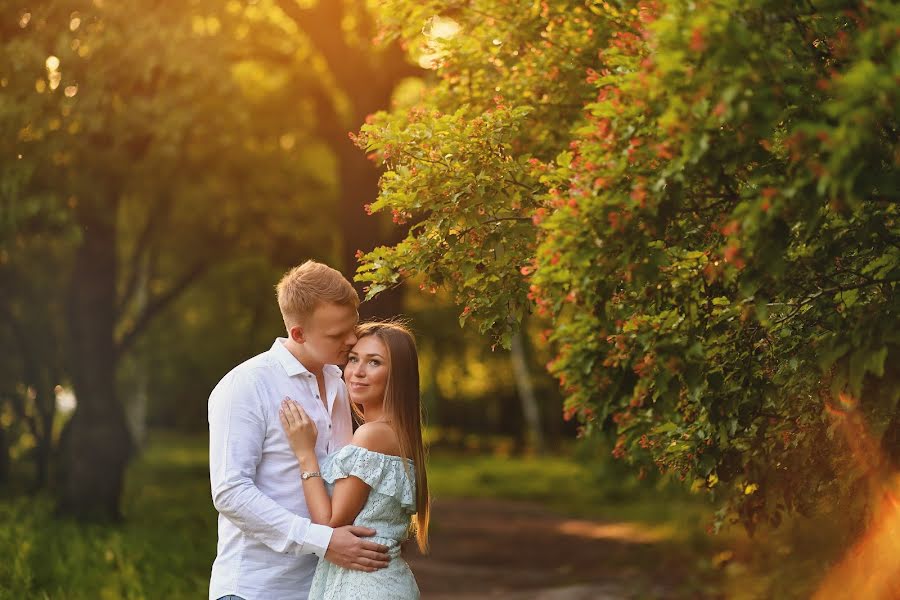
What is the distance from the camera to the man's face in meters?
4.14

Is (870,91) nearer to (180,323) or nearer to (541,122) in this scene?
(541,122)

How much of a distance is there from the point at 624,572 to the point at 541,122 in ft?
23.0

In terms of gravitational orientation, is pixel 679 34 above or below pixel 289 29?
below

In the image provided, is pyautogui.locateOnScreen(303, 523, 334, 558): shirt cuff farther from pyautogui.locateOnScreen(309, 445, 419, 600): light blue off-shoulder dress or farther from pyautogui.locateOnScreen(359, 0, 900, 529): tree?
pyautogui.locateOnScreen(359, 0, 900, 529): tree

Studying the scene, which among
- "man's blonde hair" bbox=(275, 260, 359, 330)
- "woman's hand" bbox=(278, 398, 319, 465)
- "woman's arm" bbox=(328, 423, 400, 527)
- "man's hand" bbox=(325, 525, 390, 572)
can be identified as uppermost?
"man's blonde hair" bbox=(275, 260, 359, 330)

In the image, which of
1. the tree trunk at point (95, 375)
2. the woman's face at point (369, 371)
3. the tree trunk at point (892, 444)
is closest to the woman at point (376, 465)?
the woman's face at point (369, 371)

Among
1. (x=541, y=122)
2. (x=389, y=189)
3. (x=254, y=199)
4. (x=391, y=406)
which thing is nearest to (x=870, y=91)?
(x=391, y=406)

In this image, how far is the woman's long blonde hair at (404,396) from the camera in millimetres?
4164

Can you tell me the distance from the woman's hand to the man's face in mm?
260

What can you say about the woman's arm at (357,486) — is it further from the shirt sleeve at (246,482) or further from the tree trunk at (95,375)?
the tree trunk at (95,375)

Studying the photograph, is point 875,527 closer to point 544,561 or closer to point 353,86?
point 353,86

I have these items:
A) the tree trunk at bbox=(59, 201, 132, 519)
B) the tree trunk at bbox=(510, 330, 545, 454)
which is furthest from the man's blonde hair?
the tree trunk at bbox=(510, 330, 545, 454)

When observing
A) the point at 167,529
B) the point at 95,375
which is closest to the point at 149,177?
the point at 95,375

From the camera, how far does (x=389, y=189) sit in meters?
5.07
